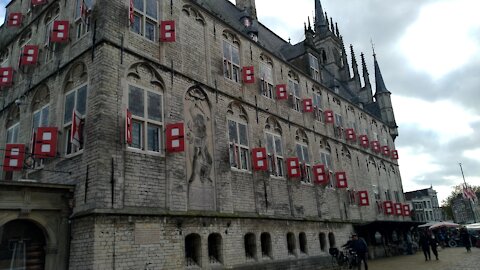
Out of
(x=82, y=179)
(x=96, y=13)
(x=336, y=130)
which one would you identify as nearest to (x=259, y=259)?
(x=82, y=179)

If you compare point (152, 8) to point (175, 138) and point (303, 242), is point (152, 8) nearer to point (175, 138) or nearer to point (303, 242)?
point (175, 138)

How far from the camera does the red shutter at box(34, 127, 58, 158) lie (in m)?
11.1

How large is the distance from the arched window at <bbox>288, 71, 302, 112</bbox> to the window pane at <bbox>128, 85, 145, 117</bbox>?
10854 millimetres

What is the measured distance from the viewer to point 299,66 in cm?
2434

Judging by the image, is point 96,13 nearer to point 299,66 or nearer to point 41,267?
point 41,267

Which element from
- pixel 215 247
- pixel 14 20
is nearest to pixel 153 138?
pixel 215 247

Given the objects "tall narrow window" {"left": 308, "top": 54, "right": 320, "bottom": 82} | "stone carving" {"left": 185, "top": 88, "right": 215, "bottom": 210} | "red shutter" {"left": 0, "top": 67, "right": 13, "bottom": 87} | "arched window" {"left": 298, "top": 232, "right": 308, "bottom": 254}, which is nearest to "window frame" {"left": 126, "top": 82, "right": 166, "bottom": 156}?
"stone carving" {"left": 185, "top": 88, "right": 215, "bottom": 210}

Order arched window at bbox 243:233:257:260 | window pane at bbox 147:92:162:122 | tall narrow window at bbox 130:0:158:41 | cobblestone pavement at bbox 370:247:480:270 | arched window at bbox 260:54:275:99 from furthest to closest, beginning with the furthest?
arched window at bbox 260:54:275:99, cobblestone pavement at bbox 370:247:480:270, arched window at bbox 243:233:257:260, tall narrow window at bbox 130:0:158:41, window pane at bbox 147:92:162:122

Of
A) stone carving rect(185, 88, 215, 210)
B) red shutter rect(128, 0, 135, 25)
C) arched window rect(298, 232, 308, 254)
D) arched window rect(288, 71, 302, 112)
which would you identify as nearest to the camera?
red shutter rect(128, 0, 135, 25)

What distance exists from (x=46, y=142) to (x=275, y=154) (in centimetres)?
1039

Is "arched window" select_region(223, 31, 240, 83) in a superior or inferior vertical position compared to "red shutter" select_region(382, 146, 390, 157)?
superior

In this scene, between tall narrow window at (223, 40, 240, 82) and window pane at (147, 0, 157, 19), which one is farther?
tall narrow window at (223, 40, 240, 82)

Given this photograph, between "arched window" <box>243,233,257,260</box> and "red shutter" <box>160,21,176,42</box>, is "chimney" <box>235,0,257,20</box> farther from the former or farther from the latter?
"arched window" <box>243,233,257,260</box>

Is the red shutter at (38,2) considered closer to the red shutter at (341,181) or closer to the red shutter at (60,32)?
the red shutter at (60,32)
